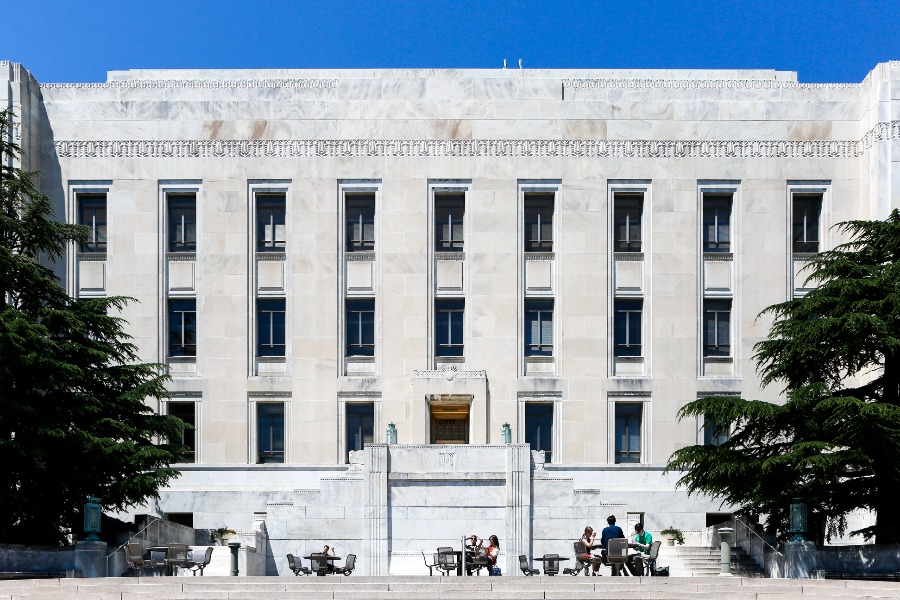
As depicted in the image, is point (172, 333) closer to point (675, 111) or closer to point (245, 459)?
point (245, 459)

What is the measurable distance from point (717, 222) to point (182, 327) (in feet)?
60.4

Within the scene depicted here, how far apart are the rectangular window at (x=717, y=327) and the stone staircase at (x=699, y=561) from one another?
9408mm

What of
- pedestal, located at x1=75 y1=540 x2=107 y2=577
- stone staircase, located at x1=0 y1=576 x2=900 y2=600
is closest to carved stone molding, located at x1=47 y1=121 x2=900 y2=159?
pedestal, located at x1=75 y1=540 x2=107 y2=577

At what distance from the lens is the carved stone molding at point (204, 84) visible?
4769cm

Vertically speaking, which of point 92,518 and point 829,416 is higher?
point 829,416

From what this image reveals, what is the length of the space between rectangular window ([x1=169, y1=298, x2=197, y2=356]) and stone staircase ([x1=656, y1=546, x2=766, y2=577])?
682 inches

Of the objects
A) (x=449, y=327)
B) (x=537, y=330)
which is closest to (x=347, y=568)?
(x=449, y=327)

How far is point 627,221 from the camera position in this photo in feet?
154

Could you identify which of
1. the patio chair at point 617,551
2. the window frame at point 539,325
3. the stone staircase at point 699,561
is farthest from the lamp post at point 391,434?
the patio chair at point 617,551

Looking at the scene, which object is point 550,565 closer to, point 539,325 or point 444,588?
point 444,588

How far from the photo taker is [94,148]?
4669 cm

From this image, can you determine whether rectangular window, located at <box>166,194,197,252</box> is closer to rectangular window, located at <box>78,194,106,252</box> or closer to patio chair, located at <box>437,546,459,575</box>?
rectangular window, located at <box>78,194,106,252</box>

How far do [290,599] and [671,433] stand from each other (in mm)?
20937

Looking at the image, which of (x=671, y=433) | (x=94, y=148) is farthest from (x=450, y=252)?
(x=94, y=148)
